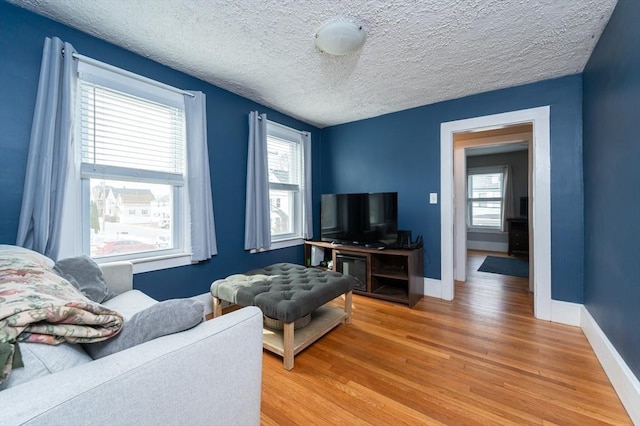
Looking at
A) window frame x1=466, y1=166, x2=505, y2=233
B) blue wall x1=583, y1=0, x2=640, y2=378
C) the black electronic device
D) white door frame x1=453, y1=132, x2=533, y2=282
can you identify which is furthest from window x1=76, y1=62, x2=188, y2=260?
the black electronic device

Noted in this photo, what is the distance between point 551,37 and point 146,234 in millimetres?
3471

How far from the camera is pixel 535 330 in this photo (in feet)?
7.43

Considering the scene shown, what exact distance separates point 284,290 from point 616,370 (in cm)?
207

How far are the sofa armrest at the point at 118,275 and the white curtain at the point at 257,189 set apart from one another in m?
1.14

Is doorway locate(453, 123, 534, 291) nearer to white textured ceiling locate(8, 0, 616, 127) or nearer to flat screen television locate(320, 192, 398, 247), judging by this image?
flat screen television locate(320, 192, 398, 247)

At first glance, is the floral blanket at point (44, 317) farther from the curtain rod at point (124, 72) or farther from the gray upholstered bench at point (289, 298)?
the curtain rod at point (124, 72)

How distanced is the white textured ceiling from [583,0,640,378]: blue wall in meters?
0.30

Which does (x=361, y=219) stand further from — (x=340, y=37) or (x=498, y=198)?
(x=498, y=198)

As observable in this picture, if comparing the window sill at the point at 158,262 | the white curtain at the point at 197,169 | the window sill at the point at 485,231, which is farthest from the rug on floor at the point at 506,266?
the window sill at the point at 158,262

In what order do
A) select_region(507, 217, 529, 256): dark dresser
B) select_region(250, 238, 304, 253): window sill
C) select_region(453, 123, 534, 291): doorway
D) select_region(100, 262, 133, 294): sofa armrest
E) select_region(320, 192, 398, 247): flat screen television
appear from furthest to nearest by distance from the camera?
select_region(453, 123, 534, 291): doorway < select_region(507, 217, 529, 256): dark dresser < select_region(250, 238, 304, 253): window sill < select_region(320, 192, 398, 247): flat screen television < select_region(100, 262, 133, 294): sofa armrest

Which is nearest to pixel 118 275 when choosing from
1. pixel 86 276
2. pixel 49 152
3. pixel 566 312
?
pixel 86 276

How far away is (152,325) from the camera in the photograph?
0.84 meters

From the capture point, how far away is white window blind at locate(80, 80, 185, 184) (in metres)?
1.89

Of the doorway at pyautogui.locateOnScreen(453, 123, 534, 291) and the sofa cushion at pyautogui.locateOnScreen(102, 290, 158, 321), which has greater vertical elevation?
the doorway at pyautogui.locateOnScreen(453, 123, 534, 291)
